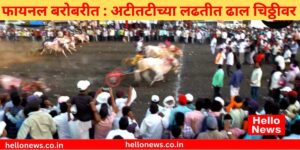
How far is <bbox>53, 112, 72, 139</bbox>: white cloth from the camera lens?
232 inches

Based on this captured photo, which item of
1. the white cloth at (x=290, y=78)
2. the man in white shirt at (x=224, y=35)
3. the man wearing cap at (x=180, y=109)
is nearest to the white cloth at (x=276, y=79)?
the white cloth at (x=290, y=78)

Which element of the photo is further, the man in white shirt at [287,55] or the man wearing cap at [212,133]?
the man in white shirt at [287,55]

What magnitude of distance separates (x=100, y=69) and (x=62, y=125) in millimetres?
9008

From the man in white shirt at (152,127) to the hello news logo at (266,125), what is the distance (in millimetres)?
1102

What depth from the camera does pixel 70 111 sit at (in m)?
6.08

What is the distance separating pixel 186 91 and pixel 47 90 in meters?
3.45

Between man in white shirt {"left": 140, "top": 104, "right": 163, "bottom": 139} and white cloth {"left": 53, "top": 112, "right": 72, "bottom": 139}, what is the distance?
3.08 feet

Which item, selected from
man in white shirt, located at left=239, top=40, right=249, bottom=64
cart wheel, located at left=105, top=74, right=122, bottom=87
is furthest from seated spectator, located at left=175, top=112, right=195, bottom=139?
man in white shirt, located at left=239, top=40, right=249, bottom=64

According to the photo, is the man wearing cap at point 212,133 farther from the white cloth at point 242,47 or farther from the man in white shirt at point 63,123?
the white cloth at point 242,47

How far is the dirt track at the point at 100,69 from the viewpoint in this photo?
38.5 feet

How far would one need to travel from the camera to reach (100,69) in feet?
48.8

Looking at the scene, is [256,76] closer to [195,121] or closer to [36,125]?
[195,121]

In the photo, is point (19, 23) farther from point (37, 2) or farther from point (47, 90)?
point (37, 2)

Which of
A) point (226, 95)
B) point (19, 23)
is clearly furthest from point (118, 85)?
point (19, 23)
